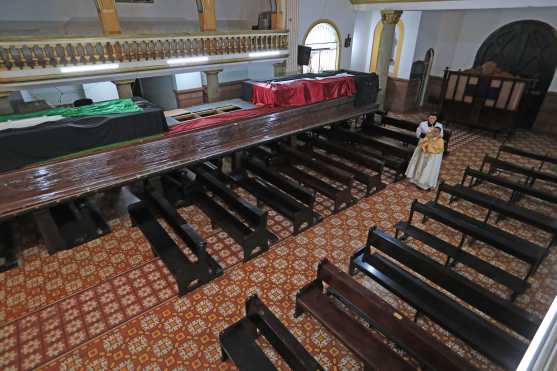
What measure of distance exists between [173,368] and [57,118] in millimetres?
5526

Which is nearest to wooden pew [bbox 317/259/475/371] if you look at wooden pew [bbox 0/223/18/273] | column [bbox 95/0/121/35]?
wooden pew [bbox 0/223/18/273]

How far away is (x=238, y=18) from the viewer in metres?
14.3

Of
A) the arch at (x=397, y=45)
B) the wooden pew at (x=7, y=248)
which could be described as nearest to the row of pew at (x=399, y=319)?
the wooden pew at (x=7, y=248)

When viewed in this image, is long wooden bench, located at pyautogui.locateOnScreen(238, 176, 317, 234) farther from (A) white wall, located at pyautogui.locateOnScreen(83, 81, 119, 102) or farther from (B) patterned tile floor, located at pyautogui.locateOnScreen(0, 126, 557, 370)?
(A) white wall, located at pyautogui.locateOnScreen(83, 81, 119, 102)

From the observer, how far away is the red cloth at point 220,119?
8.05 m

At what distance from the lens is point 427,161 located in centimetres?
729

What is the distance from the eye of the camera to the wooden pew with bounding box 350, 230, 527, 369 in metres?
3.24

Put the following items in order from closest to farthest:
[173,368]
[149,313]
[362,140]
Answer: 1. [173,368]
2. [149,313]
3. [362,140]

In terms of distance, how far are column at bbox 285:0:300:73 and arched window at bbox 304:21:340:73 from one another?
0.75 metres

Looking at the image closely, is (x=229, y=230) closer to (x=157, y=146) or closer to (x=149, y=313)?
(x=149, y=313)

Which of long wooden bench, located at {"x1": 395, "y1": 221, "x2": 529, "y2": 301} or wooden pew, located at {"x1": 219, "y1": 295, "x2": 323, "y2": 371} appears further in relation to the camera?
long wooden bench, located at {"x1": 395, "y1": 221, "x2": 529, "y2": 301}

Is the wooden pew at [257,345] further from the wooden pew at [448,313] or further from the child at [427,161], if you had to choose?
the child at [427,161]

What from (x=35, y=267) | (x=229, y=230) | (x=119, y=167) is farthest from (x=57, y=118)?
(x=229, y=230)

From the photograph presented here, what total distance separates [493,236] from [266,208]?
4124 millimetres
